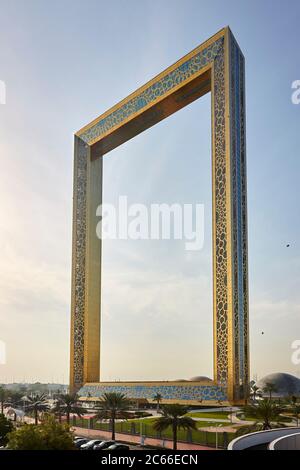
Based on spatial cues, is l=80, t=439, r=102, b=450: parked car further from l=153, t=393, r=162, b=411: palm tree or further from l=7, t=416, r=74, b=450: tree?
l=153, t=393, r=162, b=411: palm tree

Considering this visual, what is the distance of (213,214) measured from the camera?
18.7 metres

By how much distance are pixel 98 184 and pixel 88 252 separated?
348 centimetres

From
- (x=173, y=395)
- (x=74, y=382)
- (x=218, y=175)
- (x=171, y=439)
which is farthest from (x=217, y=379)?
(x=74, y=382)

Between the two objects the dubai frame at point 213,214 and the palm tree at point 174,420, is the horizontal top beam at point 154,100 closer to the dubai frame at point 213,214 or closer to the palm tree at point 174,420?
the dubai frame at point 213,214

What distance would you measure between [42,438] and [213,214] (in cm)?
1054

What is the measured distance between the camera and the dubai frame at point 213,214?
17.5 metres

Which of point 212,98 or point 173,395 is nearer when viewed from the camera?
point 173,395

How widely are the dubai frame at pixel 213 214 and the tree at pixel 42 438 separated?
746 centimetres

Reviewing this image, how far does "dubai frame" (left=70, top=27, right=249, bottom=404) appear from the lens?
17547mm

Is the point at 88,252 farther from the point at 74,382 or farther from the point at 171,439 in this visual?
the point at 171,439

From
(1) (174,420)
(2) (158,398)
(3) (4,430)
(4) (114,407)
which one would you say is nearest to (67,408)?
(2) (158,398)

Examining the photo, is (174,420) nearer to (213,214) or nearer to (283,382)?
(213,214)

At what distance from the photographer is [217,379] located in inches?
681

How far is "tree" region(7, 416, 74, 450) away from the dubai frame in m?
Answer: 7.46
